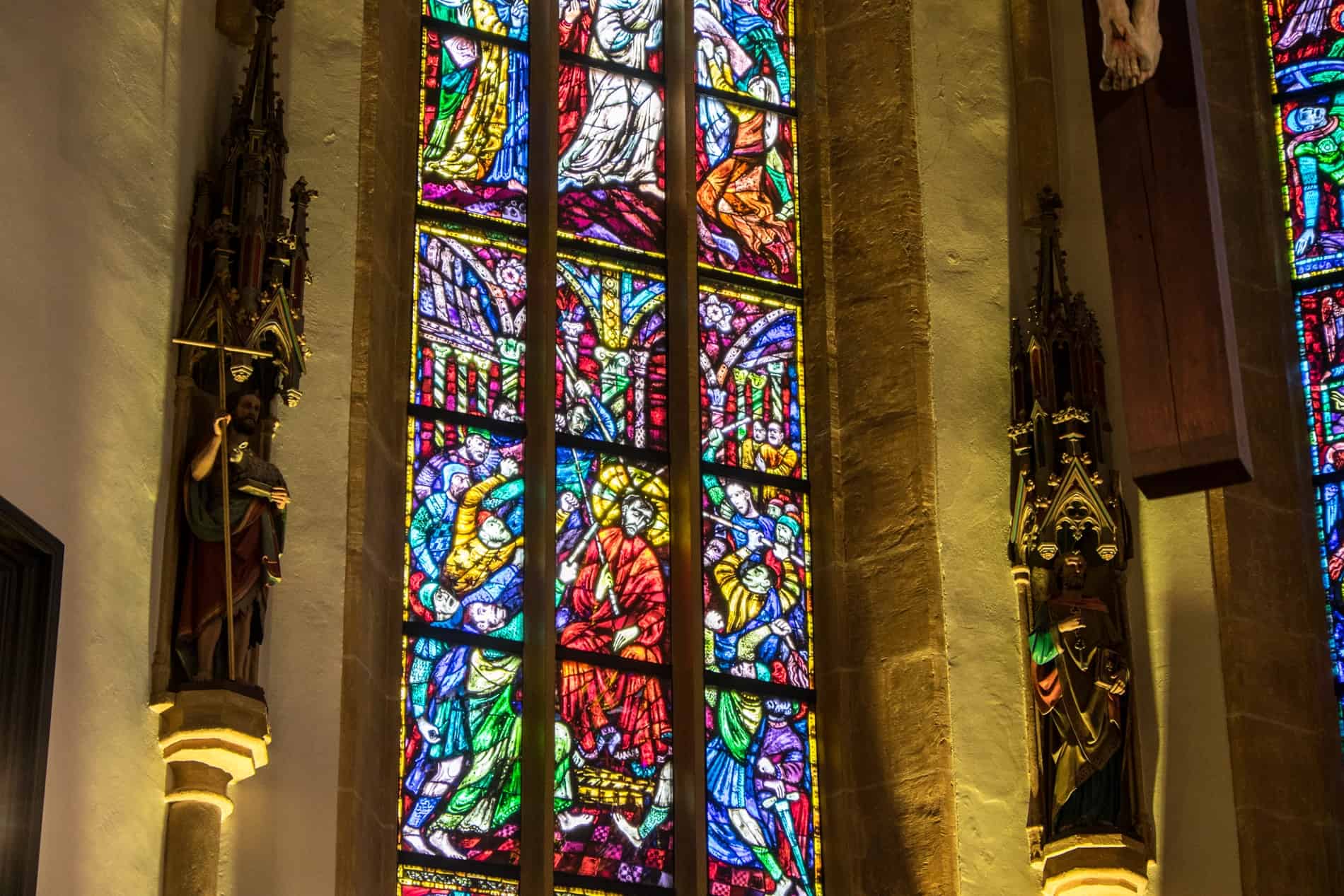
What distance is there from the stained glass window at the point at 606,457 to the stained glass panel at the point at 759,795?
1cm

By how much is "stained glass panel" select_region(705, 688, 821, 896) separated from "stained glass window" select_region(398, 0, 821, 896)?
1cm

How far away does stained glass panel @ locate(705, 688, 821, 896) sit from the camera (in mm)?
11922

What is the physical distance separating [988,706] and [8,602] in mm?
4260

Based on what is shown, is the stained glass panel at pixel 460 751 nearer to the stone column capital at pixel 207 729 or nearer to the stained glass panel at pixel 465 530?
the stained glass panel at pixel 465 530

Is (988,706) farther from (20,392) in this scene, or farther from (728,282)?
(20,392)

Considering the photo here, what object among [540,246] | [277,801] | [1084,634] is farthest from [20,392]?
[1084,634]

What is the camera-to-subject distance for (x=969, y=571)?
1225 centimetres

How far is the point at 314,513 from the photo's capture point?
11.2 meters

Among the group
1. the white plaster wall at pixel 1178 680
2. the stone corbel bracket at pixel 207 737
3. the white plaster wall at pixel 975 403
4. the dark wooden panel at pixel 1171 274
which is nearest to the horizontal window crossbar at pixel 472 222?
the white plaster wall at pixel 975 403

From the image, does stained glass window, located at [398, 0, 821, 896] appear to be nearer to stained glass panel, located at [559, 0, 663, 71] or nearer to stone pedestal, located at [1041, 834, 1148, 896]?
stained glass panel, located at [559, 0, 663, 71]

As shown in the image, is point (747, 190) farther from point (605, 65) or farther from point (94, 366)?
point (94, 366)

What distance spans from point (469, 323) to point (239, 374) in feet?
6.23

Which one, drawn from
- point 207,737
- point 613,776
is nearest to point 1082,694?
point 613,776

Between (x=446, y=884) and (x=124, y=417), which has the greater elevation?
(x=124, y=417)
